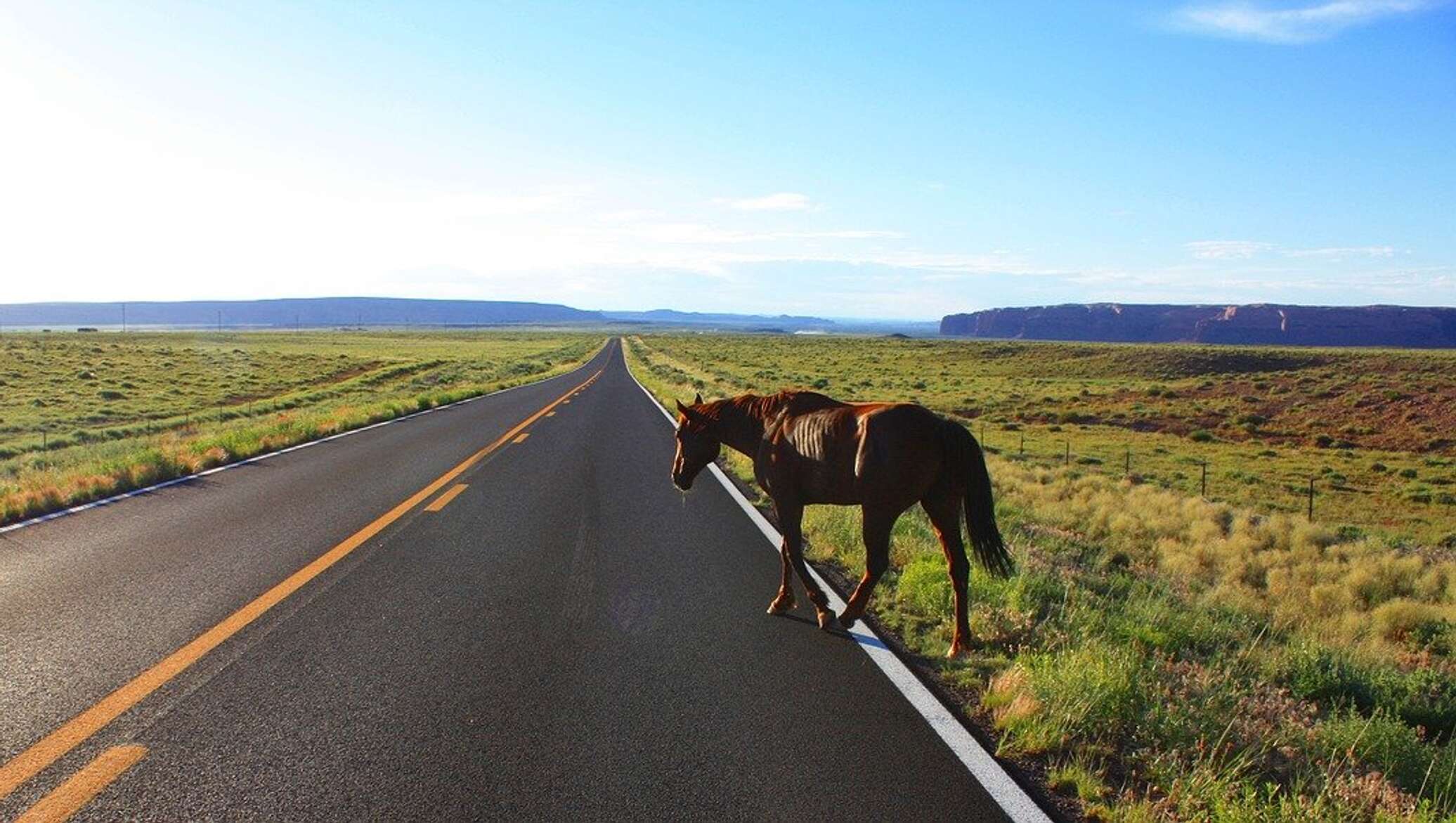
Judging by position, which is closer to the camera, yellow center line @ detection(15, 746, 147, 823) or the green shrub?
yellow center line @ detection(15, 746, 147, 823)

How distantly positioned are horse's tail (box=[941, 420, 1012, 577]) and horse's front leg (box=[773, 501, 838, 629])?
1097mm

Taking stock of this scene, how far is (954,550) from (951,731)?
161 cm

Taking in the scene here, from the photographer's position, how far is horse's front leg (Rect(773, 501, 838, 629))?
636 centimetres

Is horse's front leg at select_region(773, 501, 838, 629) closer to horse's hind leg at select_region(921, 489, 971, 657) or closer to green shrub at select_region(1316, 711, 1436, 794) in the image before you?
horse's hind leg at select_region(921, 489, 971, 657)

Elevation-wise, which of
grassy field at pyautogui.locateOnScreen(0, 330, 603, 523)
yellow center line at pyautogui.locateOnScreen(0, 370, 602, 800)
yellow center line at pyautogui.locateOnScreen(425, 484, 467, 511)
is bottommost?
grassy field at pyautogui.locateOnScreen(0, 330, 603, 523)

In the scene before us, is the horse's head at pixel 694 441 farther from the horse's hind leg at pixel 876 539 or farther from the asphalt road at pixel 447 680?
the horse's hind leg at pixel 876 539

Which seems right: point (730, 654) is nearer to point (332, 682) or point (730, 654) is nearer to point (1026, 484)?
point (332, 682)

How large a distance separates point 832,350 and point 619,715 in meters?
122

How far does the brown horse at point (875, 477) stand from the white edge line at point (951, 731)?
0.98ft

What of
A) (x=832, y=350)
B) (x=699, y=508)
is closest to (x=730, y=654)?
(x=699, y=508)

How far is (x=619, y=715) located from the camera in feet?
15.4

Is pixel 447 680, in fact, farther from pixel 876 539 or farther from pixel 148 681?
pixel 876 539

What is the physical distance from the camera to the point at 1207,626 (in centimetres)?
724

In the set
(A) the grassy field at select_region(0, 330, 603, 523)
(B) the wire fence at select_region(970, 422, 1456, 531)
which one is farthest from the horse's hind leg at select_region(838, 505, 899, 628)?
(B) the wire fence at select_region(970, 422, 1456, 531)
